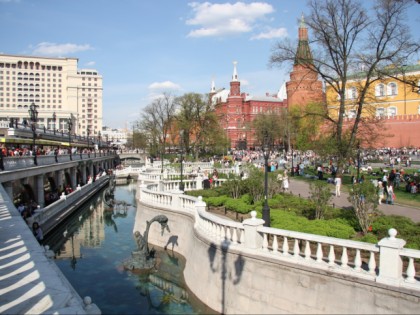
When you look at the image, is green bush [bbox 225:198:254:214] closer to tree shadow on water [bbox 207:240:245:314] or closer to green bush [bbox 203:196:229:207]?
green bush [bbox 203:196:229:207]

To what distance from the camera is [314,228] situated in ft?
39.7

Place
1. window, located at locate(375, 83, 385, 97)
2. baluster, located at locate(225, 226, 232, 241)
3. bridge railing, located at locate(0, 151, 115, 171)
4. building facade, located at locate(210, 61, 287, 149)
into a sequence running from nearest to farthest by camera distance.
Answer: baluster, located at locate(225, 226, 232, 241) < bridge railing, located at locate(0, 151, 115, 171) < window, located at locate(375, 83, 385, 97) < building facade, located at locate(210, 61, 287, 149)

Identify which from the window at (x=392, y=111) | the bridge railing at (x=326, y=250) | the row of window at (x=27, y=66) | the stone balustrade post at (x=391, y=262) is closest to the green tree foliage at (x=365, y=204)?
the bridge railing at (x=326, y=250)

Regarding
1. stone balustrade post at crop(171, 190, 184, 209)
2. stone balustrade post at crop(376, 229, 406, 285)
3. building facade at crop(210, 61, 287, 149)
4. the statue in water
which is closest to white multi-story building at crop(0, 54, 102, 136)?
building facade at crop(210, 61, 287, 149)

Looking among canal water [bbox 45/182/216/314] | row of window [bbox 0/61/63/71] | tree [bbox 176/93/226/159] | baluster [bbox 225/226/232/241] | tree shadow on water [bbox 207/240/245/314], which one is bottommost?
canal water [bbox 45/182/216/314]

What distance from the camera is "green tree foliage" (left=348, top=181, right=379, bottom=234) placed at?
12.9m

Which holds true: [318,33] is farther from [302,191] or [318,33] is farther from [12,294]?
[12,294]

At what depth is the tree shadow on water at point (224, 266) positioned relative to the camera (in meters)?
10.7

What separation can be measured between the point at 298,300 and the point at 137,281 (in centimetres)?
725

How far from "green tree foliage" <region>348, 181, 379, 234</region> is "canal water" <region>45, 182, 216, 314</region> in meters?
5.70

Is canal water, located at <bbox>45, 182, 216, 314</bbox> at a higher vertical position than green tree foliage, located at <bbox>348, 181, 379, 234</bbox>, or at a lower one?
lower

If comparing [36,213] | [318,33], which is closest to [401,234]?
[36,213]

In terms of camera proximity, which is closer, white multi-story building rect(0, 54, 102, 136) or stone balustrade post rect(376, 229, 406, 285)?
stone balustrade post rect(376, 229, 406, 285)

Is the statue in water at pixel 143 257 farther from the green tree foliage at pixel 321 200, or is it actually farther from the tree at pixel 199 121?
the tree at pixel 199 121
